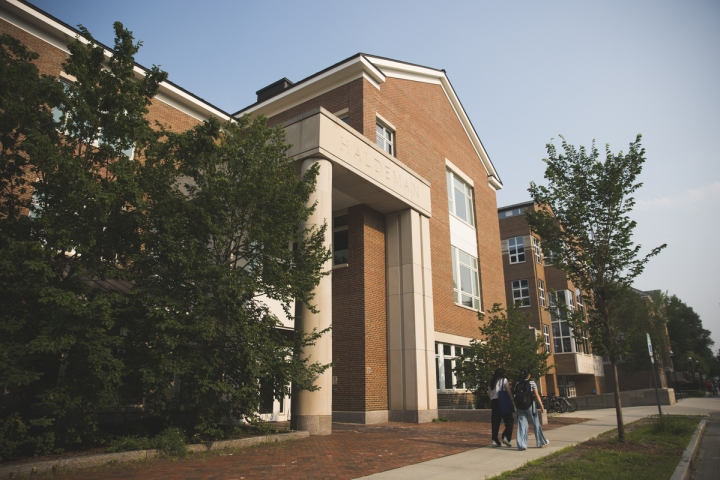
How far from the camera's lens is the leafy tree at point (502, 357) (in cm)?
1666

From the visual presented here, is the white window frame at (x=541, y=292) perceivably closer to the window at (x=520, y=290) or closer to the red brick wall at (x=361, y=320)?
the window at (x=520, y=290)

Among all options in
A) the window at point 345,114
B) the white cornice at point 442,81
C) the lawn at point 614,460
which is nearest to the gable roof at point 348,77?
the white cornice at point 442,81

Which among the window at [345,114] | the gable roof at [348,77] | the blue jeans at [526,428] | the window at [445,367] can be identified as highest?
the gable roof at [348,77]

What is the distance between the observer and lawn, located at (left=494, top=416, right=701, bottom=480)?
712 centimetres

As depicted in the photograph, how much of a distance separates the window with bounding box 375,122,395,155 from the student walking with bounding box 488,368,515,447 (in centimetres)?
1121

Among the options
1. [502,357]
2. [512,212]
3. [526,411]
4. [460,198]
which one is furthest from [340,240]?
[512,212]

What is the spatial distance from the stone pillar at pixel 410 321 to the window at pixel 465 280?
4.61 meters

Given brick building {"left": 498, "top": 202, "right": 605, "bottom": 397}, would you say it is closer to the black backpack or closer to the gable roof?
the gable roof

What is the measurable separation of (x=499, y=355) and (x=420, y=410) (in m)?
3.28

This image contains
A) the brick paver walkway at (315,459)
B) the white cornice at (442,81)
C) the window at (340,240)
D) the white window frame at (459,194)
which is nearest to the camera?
the brick paver walkway at (315,459)

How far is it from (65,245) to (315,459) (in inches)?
216

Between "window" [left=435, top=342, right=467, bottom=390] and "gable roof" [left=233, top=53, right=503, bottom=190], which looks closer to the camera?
"gable roof" [left=233, top=53, right=503, bottom=190]

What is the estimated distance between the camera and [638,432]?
516 inches

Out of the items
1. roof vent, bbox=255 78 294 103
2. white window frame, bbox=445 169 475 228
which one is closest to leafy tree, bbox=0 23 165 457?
roof vent, bbox=255 78 294 103
